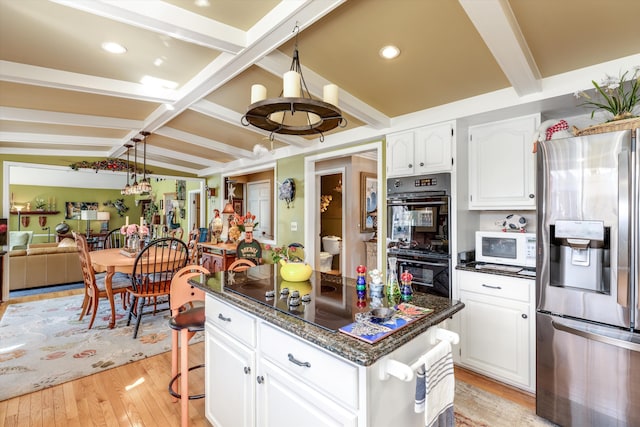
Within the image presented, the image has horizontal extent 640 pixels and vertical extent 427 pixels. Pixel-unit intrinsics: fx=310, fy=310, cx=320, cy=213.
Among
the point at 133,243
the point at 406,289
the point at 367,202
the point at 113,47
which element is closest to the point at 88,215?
the point at 133,243

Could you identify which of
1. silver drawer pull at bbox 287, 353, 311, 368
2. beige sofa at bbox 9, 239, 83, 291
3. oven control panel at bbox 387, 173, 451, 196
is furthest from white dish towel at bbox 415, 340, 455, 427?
beige sofa at bbox 9, 239, 83, 291

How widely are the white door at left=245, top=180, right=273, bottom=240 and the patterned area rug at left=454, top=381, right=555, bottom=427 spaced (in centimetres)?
457

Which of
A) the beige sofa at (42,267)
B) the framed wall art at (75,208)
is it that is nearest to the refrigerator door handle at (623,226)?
the beige sofa at (42,267)

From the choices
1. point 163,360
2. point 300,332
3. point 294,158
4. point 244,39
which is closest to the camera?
point 300,332

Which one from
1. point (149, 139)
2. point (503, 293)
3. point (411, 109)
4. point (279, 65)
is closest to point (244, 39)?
point (279, 65)

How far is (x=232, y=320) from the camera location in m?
1.71

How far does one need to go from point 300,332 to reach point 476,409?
184 centimetres

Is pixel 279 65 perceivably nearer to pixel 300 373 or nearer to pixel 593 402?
pixel 300 373

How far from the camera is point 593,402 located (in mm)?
1873

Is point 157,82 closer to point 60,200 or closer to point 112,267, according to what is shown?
point 112,267

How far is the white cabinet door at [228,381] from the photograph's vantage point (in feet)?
5.20

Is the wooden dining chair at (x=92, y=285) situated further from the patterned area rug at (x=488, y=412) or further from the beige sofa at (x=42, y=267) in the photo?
the patterned area rug at (x=488, y=412)

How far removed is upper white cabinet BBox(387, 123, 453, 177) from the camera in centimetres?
288

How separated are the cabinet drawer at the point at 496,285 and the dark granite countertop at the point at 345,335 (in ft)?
3.91
